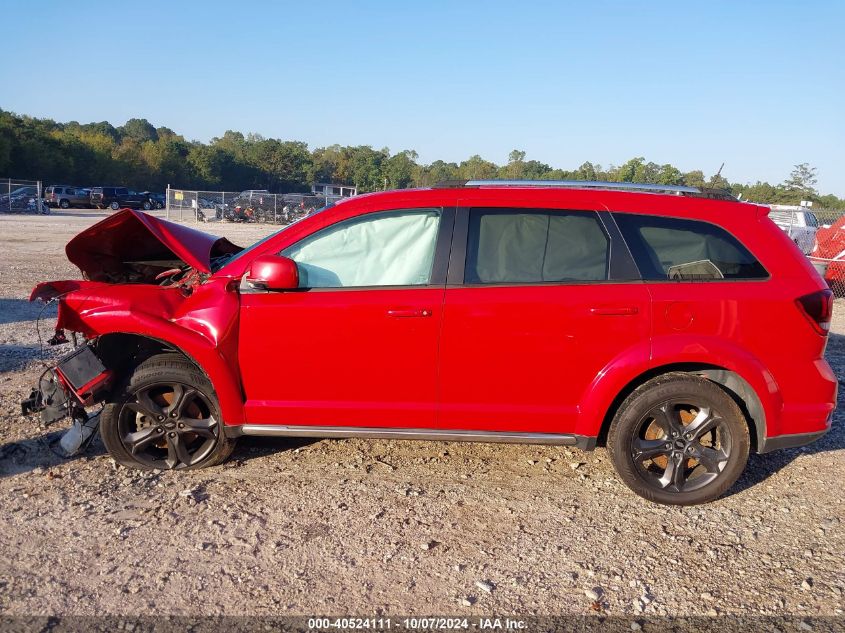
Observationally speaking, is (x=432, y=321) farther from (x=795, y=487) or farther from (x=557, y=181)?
(x=795, y=487)

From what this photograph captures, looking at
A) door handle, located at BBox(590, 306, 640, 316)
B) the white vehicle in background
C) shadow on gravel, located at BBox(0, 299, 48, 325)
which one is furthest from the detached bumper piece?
the white vehicle in background

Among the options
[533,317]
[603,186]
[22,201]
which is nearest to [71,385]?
[533,317]

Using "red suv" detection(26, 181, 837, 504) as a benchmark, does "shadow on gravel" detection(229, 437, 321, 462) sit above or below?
below

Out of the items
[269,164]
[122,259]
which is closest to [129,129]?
[269,164]

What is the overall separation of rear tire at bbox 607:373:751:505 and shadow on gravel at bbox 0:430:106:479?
345 cm

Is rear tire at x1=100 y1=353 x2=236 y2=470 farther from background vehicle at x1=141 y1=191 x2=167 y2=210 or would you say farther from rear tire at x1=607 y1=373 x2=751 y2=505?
background vehicle at x1=141 y1=191 x2=167 y2=210

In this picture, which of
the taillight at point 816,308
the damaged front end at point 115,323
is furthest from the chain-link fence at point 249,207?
the taillight at point 816,308

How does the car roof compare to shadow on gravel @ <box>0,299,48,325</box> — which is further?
shadow on gravel @ <box>0,299,48,325</box>

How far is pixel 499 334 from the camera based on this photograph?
3.94 meters

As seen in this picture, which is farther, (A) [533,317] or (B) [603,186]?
(B) [603,186]

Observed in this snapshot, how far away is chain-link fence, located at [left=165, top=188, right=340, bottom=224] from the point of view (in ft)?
122

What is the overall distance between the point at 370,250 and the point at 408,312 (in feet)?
1.63

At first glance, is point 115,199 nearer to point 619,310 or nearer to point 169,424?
point 169,424

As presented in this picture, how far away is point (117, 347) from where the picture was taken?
4.29m
